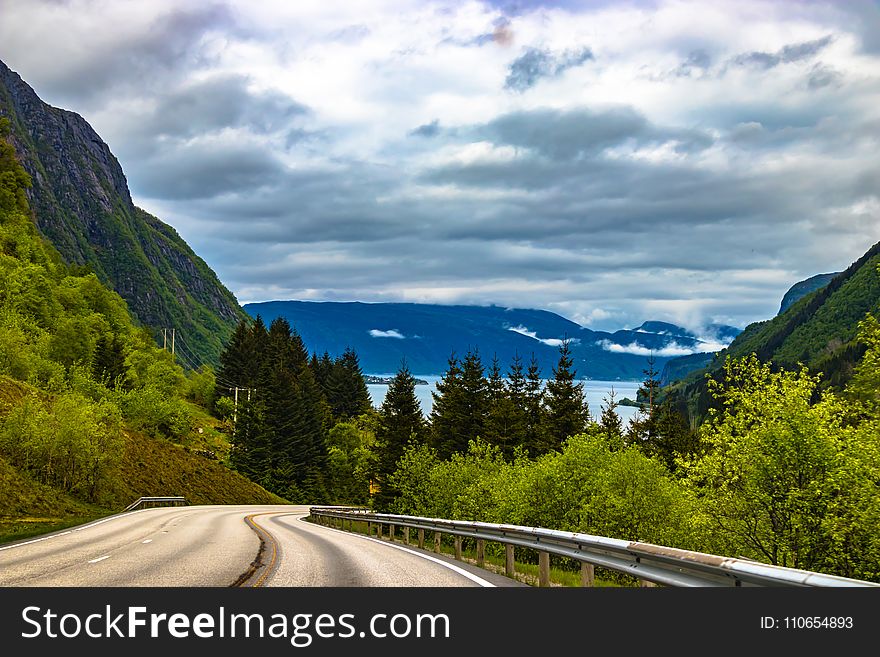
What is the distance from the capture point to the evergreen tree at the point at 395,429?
72.6 metres

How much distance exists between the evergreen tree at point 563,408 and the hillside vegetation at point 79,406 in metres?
32.4

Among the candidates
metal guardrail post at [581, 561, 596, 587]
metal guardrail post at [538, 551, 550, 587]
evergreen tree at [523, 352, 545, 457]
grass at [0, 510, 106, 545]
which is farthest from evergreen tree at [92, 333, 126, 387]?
metal guardrail post at [581, 561, 596, 587]

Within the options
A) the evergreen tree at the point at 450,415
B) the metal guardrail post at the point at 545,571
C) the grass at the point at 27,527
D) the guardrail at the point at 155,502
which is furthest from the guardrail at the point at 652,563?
the evergreen tree at the point at 450,415

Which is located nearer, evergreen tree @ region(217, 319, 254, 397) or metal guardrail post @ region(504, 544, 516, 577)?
metal guardrail post @ region(504, 544, 516, 577)

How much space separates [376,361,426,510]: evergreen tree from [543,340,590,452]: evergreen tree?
1243cm

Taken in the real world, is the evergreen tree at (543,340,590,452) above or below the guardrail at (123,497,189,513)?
above

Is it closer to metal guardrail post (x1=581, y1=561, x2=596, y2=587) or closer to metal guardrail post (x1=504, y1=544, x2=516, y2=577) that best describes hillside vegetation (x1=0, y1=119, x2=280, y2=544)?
metal guardrail post (x1=504, y1=544, x2=516, y2=577)

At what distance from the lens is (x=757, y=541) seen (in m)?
21.1

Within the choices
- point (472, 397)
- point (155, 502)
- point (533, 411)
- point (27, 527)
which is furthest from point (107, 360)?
point (27, 527)

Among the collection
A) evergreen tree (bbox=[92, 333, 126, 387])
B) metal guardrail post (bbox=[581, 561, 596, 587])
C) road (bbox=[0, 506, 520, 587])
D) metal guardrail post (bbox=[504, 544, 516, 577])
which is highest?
evergreen tree (bbox=[92, 333, 126, 387])

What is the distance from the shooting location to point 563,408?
65938mm

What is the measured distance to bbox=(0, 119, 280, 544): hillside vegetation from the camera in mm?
44781

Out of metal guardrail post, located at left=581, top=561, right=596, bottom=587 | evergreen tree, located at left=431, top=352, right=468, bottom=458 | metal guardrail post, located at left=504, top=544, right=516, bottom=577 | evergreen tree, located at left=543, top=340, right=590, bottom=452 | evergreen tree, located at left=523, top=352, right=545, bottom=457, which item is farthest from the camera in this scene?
evergreen tree, located at left=431, top=352, right=468, bottom=458

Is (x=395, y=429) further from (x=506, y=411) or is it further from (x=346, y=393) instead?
(x=346, y=393)
